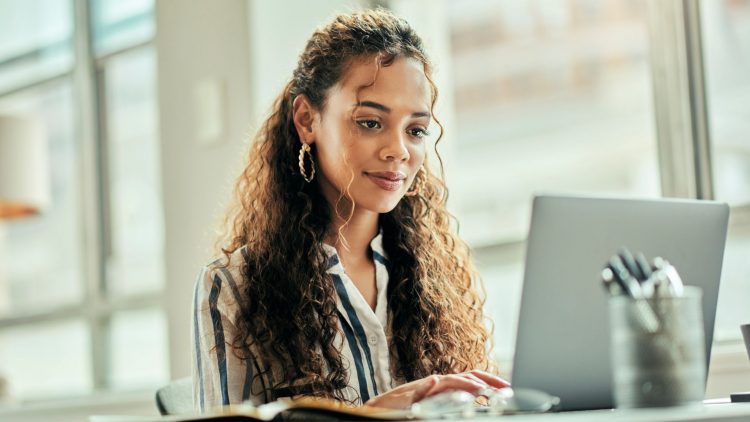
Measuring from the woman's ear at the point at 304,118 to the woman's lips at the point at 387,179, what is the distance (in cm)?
19

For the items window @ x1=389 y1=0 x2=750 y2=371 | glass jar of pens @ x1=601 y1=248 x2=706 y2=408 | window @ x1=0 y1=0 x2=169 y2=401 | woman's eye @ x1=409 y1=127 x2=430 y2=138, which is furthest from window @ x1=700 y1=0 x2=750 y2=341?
window @ x1=0 y1=0 x2=169 y2=401

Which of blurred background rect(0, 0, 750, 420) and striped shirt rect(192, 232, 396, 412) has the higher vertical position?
blurred background rect(0, 0, 750, 420)

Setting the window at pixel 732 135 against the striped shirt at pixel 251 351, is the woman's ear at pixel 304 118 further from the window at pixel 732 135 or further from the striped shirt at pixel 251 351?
the window at pixel 732 135

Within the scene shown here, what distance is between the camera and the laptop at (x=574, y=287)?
112 cm

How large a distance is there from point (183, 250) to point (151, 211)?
1.24 meters

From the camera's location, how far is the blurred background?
2.55 metres

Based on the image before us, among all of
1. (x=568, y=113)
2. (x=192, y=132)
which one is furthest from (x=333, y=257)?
(x=568, y=113)

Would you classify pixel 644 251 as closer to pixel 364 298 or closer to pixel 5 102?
pixel 364 298

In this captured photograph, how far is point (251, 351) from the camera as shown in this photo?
67.0 inches

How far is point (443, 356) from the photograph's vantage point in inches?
73.8

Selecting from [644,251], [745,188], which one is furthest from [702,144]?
[644,251]

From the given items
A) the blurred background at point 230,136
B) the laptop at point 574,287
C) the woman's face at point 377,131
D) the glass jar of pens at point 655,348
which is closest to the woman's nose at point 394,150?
the woman's face at point 377,131

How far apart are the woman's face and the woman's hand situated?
21.5 inches

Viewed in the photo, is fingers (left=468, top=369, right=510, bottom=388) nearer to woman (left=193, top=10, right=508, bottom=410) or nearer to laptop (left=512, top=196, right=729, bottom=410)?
laptop (left=512, top=196, right=729, bottom=410)
